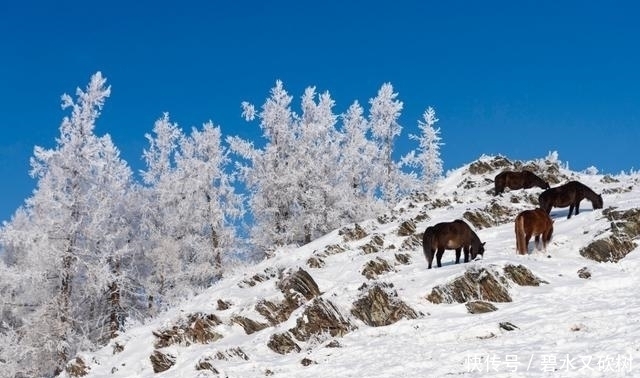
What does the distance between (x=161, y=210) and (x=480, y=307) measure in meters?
27.7

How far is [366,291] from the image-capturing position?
18000 millimetres

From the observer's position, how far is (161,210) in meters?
40.5

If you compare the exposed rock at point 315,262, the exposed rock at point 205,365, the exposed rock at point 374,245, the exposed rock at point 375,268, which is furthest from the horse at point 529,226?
the exposed rock at point 205,365

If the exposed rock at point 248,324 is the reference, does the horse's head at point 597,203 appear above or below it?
above

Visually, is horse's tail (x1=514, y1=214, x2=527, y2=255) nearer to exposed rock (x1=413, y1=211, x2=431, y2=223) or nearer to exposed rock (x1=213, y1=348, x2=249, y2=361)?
exposed rock (x1=413, y1=211, x2=431, y2=223)

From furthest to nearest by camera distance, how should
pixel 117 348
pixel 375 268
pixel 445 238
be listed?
pixel 117 348 < pixel 375 268 < pixel 445 238

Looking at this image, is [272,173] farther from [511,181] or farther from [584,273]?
[584,273]

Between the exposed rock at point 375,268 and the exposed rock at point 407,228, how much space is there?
484 cm

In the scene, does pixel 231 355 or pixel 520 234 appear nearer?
pixel 231 355

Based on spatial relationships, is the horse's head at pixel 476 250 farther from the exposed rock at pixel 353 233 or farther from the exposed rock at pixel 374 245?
the exposed rock at pixel 353 233

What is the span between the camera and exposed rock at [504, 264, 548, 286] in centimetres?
1800

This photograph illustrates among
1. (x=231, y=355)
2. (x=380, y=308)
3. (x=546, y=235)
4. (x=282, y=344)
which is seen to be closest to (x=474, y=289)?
(x=380, y=308)

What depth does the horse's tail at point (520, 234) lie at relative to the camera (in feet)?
67.3

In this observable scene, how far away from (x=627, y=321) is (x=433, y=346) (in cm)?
407
